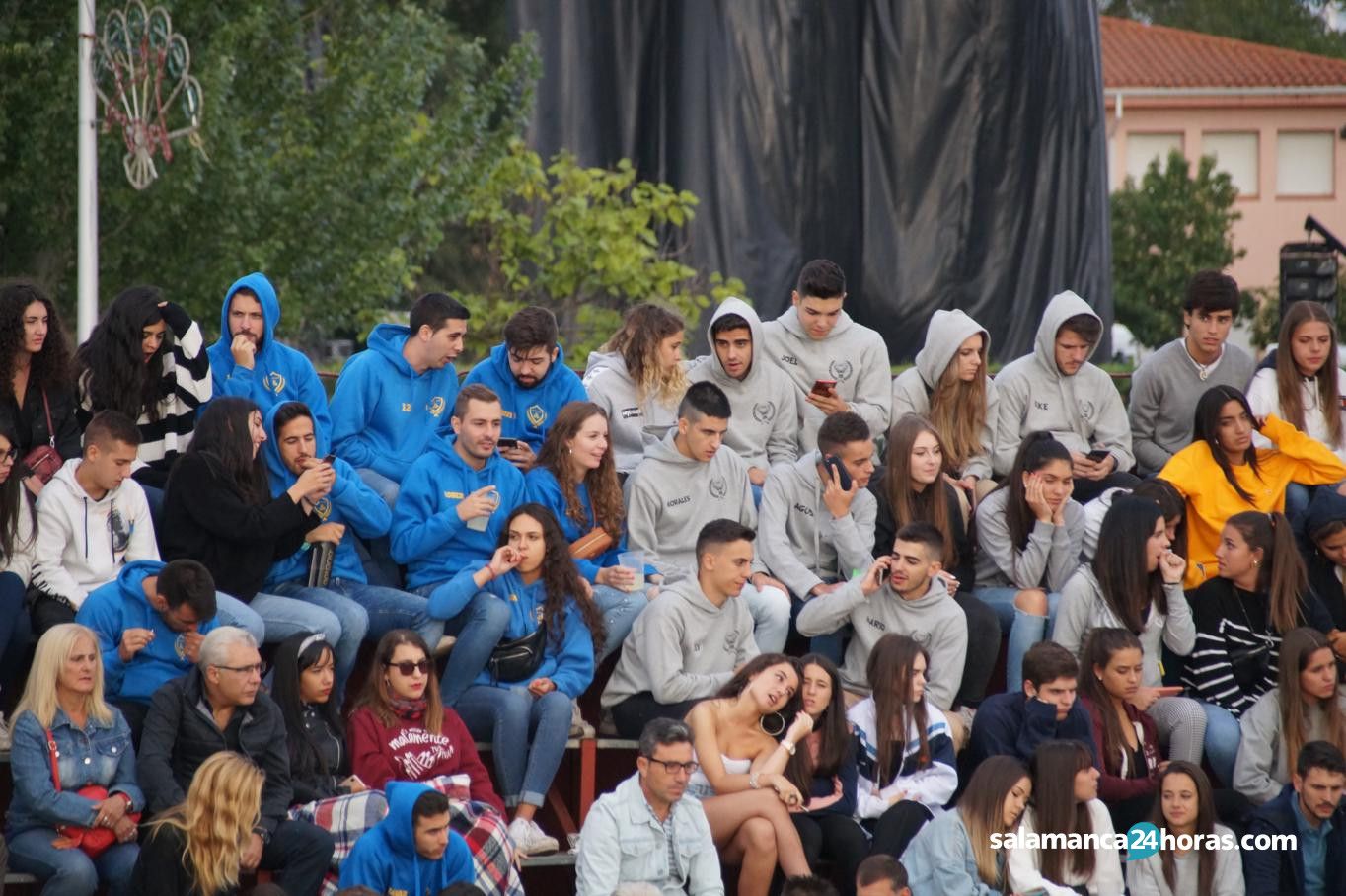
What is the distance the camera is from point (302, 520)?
812 centimetres

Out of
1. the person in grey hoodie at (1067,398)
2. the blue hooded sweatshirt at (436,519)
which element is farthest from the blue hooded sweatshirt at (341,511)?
the person in grey hoodie at (1067,398)

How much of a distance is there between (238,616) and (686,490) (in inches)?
89.8

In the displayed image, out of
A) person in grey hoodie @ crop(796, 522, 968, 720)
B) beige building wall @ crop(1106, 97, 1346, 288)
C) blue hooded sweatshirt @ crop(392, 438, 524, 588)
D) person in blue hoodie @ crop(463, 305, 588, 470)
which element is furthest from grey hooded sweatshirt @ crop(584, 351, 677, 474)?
beige building wall @ crop(1106, 97, 1346, 288)

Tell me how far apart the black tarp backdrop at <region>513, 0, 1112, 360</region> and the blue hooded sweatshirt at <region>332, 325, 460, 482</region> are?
6.66 meters

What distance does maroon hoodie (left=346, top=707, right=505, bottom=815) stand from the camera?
7.86m

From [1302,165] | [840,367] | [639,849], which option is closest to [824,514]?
[840,367]

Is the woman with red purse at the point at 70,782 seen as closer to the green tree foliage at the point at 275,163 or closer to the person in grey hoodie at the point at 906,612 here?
the person in grey hoodie at the point at 906,612

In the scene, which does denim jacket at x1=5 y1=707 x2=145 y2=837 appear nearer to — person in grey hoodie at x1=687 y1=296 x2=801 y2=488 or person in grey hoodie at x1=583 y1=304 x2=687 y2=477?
person in grey hoodie at x1=583 y1=304 x2=687 y2=477

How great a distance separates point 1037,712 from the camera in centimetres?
846

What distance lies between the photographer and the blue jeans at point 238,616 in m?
7.86

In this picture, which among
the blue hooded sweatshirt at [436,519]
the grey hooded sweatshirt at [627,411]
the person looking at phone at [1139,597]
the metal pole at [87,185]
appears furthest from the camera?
the metal pole at [87,185]

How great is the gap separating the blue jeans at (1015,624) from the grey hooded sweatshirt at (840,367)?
1194 mm

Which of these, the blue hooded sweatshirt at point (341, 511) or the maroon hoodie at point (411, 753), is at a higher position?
the blue hooded sweatshirt at point (341, 511)

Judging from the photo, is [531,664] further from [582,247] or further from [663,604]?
[582,247]
